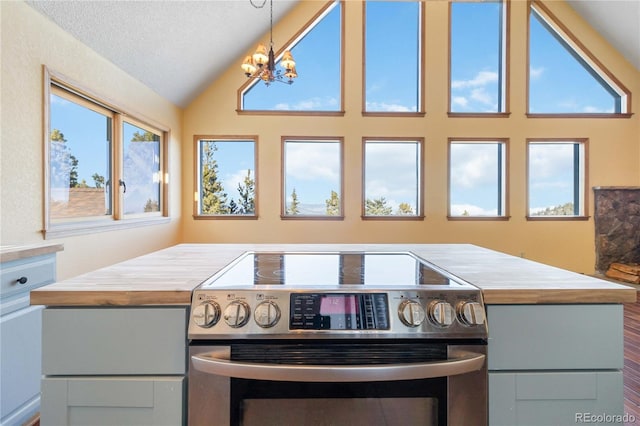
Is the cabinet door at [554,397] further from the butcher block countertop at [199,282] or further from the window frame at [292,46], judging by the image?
the window frame at [292,46]

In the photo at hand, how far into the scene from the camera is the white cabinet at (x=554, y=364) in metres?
0.88

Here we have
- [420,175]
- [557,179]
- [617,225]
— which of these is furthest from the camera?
[557,179]

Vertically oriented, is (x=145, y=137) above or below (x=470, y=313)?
above

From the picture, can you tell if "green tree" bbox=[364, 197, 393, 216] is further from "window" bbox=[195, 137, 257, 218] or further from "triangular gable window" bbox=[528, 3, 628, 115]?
"triangular gable window" bbox=[528, 3, 628, 115]

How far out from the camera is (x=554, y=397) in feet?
2.89

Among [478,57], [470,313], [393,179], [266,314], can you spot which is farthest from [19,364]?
[478,57]

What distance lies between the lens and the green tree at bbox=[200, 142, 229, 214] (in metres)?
4.80

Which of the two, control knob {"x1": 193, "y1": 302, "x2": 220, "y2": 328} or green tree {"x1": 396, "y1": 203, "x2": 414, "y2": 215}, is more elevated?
green tree {"x1": 396, "y1": 203, "x2": 414, "y2": 215}

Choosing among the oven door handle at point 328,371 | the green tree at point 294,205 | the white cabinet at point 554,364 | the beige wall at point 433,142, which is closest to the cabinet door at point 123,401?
the oven door handle at point 328,371

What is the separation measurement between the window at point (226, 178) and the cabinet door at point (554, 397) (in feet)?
13.6

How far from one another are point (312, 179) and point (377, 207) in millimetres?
1049

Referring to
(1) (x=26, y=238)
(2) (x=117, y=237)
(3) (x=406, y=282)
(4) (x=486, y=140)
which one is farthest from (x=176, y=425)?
(4) (x=486, y=140)

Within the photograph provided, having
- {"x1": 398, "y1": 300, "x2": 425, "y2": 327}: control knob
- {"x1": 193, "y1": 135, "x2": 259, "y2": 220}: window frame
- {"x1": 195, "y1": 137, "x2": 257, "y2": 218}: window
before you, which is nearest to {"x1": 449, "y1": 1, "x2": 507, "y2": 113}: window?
{"x1": 193, "y1": 135, "x2": 259, "y2": 220}: window frame

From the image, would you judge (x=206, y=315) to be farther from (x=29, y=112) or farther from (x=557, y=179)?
(x=557, y=179)
